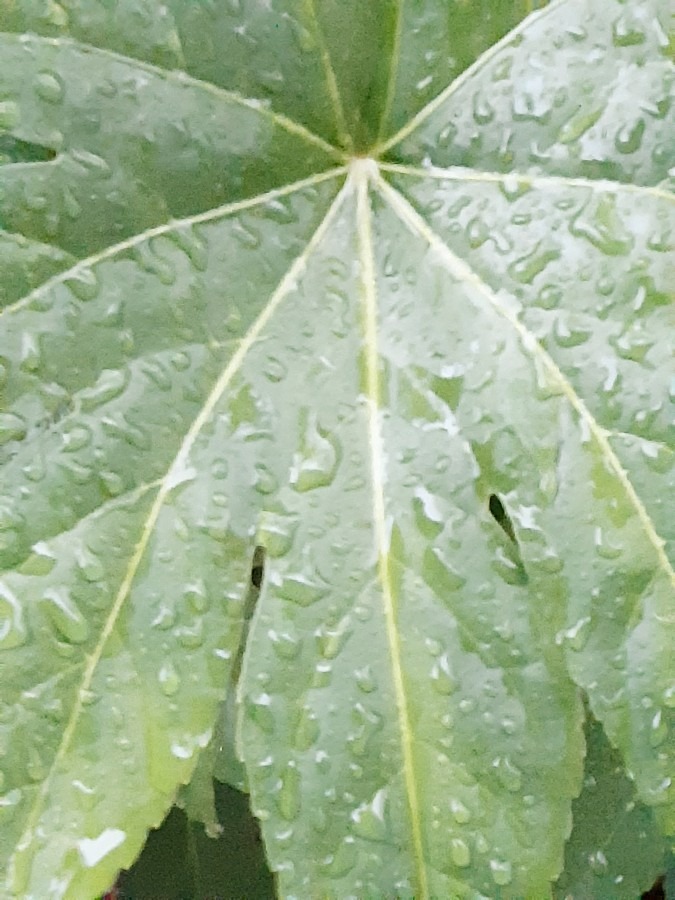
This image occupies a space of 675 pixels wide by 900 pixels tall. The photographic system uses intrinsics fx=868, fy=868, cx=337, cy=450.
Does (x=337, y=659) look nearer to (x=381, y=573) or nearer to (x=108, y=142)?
(x=381, y=573)

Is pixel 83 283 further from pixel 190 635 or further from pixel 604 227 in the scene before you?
pixel 604 227

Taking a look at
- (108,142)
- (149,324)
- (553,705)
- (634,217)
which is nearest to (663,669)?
(553,705)

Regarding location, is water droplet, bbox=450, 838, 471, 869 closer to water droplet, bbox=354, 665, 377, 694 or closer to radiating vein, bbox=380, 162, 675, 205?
water droplet, bbox=354, 665, 377, 694

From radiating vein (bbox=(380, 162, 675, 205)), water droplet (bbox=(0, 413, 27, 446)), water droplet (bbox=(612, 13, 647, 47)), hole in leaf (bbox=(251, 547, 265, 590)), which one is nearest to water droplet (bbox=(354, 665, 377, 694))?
hole in leaf (bbox=(251, 547, 265, 590))

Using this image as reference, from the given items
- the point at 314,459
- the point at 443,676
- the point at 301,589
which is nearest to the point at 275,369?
the point at 314,459

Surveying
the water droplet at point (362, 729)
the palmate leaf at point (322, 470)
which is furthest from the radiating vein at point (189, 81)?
the water droplet at point (362, 729)

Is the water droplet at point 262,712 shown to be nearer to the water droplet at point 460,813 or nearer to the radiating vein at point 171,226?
the water droplet at point 460,813
